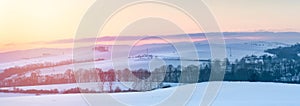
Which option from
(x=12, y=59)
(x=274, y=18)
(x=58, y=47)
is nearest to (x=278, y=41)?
(x=274, y=18)

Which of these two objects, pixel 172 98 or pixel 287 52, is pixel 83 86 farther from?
pixel 287 52

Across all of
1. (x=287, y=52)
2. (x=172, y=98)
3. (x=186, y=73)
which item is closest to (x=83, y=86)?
(x=172, y=98)

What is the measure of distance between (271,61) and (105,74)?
174 cm

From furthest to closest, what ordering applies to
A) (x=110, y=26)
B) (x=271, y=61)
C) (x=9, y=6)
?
1. (x=271, y=61)
2. (x=9, y=6)
3. (x=110, y=26)

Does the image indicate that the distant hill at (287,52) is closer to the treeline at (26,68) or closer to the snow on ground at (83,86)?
the snow on ground at (83,86)

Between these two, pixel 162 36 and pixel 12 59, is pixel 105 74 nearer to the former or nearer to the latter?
pixel 162 36

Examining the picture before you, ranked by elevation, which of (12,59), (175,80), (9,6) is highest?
(9,6)

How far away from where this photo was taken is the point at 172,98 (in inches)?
150

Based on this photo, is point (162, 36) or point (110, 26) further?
point (162, 36)

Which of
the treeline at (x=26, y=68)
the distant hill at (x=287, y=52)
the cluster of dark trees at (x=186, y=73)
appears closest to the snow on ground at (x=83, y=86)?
the cluster of dark trees at (x=186, y=73)

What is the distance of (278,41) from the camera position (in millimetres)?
4398

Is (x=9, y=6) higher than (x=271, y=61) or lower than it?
higher

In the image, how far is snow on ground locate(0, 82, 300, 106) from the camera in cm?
382

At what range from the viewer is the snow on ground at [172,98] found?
12.5ft
